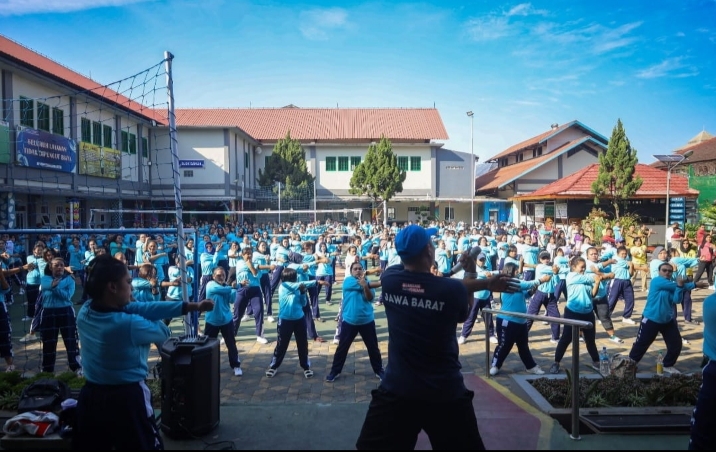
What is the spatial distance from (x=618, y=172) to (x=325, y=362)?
18900mm

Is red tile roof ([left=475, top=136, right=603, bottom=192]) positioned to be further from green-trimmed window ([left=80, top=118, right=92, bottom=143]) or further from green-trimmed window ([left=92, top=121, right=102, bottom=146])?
green-trimmed window ([left=80, top=118, right=92, bottom=143])

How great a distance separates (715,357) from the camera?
11.6ft

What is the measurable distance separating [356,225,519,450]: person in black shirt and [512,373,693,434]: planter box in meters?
2.47

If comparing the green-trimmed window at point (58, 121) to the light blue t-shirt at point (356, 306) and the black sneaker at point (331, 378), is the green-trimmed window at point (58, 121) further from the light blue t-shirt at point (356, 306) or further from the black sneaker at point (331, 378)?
the black sneaker at point (331, 378)

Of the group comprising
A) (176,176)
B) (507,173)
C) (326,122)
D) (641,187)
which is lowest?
(176,176)

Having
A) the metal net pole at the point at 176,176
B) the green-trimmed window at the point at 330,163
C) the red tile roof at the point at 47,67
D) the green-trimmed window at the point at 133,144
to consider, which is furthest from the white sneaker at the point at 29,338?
the green-trimmed window at the point at 330,163

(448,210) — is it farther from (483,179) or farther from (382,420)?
(382,420)

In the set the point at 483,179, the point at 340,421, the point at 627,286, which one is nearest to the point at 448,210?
the point at 483,179

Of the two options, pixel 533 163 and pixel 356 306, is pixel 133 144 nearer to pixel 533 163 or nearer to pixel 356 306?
pixel 356 306

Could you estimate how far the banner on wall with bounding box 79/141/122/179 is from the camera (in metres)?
18.8

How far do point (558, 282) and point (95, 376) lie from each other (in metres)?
8.20

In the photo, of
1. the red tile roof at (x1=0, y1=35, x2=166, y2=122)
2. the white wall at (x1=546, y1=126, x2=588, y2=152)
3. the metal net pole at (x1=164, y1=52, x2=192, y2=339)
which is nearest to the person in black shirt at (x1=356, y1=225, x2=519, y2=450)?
the metal net pole at (x1=164, y1=52, x2=192, y2=339)

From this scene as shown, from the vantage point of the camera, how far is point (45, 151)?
637 inches

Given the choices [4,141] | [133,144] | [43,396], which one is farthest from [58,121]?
[43,396]
